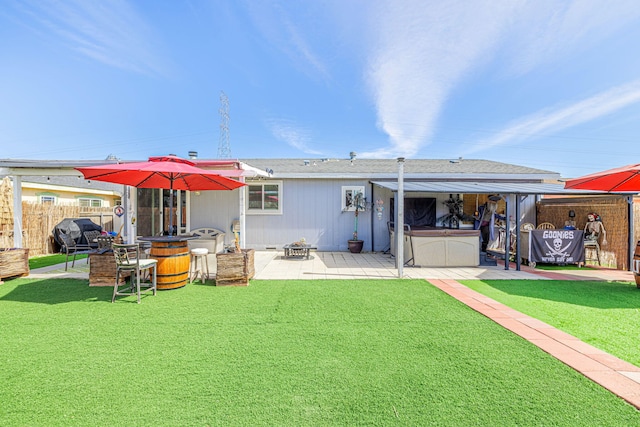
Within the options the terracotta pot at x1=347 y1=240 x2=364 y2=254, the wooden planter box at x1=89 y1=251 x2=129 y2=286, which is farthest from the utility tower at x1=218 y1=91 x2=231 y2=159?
the wooden planter box at x1=89 y1=251 x2=129 y2=286

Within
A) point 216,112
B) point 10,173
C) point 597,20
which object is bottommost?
point 10,173

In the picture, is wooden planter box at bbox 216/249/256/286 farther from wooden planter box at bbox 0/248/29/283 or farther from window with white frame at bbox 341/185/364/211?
window with white frame at bbox 341/185/364/211

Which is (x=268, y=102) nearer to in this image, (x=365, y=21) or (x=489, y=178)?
(x=365, y=21)

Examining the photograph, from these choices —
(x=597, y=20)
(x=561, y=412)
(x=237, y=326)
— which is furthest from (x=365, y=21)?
(x=561, y=412)

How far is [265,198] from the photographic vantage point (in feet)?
31.5

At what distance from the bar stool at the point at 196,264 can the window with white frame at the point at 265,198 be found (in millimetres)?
3837

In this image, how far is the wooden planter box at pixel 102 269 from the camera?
5.05 meters

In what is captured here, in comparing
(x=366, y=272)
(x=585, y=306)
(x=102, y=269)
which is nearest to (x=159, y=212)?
(x=102, y=269)

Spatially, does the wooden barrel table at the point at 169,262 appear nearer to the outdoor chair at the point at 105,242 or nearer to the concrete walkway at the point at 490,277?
the outdoor chair at the point at 105,242

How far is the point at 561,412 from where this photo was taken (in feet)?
6.18

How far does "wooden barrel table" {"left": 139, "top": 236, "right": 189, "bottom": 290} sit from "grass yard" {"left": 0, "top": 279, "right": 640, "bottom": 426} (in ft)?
2.81

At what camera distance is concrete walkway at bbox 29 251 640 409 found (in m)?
2.39

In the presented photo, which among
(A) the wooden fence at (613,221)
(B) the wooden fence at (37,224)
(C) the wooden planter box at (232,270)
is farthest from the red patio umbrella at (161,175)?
(A) the wooden fence at (613,221)

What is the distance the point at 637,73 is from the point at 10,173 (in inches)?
670
